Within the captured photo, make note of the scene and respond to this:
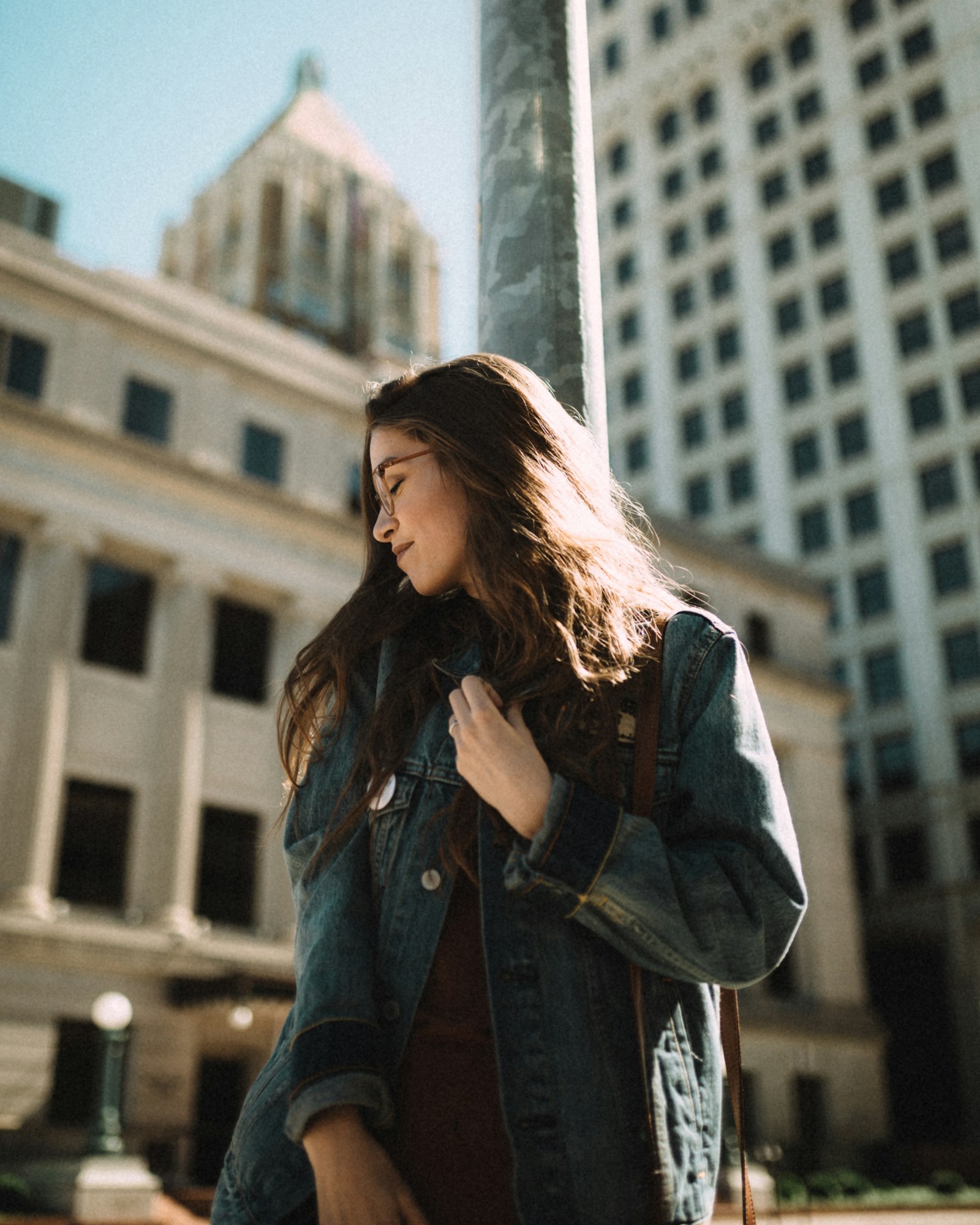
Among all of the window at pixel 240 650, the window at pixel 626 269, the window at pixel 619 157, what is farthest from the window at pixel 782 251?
the window at pixel 240 650

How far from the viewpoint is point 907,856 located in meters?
43.2

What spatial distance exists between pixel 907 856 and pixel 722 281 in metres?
26.7

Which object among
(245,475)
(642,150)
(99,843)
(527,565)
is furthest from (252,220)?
(527,565)

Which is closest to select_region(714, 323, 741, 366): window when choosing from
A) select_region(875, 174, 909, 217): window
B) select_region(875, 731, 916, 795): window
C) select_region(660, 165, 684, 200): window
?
select_region(875, 174, 909, 217): window

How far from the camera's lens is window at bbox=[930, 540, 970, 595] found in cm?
4356

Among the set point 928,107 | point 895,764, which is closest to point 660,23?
point 928,107

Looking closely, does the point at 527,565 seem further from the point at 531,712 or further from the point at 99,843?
the point at 99,843

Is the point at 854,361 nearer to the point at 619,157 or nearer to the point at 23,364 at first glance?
the point at 619,157

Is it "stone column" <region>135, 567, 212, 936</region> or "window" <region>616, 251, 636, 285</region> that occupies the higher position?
"window" <region>616, 251, 636, 285</region>

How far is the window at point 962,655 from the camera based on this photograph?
42688 mm

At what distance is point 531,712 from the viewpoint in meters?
1.95

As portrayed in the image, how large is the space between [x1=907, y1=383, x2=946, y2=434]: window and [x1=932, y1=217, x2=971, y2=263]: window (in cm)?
532

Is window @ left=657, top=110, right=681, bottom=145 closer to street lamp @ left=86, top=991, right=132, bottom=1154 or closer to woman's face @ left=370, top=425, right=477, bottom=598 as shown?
street lamp @ left=86, top=991, right=132, bottom=1154

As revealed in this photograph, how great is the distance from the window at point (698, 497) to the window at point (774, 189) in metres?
12.8
